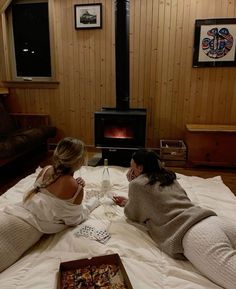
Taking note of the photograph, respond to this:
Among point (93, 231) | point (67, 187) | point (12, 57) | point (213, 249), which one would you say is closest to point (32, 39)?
point (12, 57)

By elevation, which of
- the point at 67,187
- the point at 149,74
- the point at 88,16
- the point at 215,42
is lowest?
the point at 67,187

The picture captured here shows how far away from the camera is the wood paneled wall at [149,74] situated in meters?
3.56

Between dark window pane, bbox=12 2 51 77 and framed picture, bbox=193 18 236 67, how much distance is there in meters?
2.19

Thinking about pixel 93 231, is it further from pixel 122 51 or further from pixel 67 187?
pixel 122 51

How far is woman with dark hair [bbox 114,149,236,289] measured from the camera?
1.18m

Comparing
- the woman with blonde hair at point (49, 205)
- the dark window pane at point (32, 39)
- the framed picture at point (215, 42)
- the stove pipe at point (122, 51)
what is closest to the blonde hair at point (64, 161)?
the woman with blonde hair at point (49, 205)

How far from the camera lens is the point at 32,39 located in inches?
159

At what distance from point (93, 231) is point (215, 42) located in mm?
3055

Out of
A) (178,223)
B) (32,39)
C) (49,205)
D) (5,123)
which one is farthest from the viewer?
(32,39)

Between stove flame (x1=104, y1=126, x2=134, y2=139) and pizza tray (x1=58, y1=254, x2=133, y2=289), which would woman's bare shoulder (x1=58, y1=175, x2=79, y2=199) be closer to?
pizza tray (x1=58, y1=254, x2=133, y2=289)

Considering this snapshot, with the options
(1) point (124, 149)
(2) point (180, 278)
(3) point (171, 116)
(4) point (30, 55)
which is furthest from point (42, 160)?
(2) point (180, 278)

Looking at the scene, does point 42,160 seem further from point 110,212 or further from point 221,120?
point 221,120

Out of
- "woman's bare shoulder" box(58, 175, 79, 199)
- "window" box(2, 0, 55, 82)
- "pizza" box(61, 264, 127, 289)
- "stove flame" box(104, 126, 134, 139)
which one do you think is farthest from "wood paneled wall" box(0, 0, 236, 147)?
"pizza" box(61, 264, 127, 289)

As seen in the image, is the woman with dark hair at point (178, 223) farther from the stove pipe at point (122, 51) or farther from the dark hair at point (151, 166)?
the stove pipe at point (122, 51)
